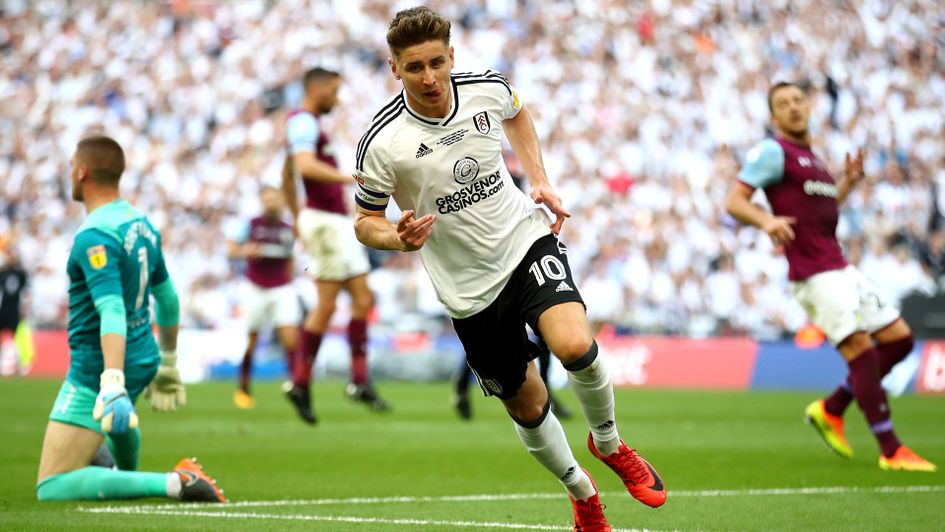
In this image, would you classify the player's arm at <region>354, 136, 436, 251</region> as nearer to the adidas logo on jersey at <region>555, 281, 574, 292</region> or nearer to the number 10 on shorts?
the number 10 on shorts

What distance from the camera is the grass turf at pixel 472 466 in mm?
6512

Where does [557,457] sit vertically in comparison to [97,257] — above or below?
below

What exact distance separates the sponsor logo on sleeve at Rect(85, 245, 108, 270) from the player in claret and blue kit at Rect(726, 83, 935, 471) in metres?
4.47

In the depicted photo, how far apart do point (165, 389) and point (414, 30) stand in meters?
2.97

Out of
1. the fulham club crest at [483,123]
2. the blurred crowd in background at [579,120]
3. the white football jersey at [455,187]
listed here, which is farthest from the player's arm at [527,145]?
the blurred crowd in background at [579,120]

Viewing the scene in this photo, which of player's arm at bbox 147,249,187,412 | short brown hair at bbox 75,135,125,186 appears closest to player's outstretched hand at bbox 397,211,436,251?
short brown hair at bbox 75,135,125,186

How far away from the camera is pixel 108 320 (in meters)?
6.61

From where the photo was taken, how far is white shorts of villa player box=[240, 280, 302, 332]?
672 inches

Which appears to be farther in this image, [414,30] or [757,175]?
[757,175]

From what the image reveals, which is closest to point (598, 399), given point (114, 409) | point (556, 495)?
point (556, 495)

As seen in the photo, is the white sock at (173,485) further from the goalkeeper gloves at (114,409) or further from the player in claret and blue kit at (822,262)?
the player in claret and blue kit at (822,262)

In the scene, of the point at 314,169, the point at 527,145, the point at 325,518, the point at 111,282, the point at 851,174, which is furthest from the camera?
the point at 314,169

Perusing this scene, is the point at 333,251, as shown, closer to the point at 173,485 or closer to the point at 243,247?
the point at 243,247

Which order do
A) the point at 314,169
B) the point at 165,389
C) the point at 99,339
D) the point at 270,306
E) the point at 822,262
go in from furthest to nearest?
1. the point at 270,306
2. the point at 314,169
3. the point at 822,262
4. the point at 165,389
5. the point at 99,339
